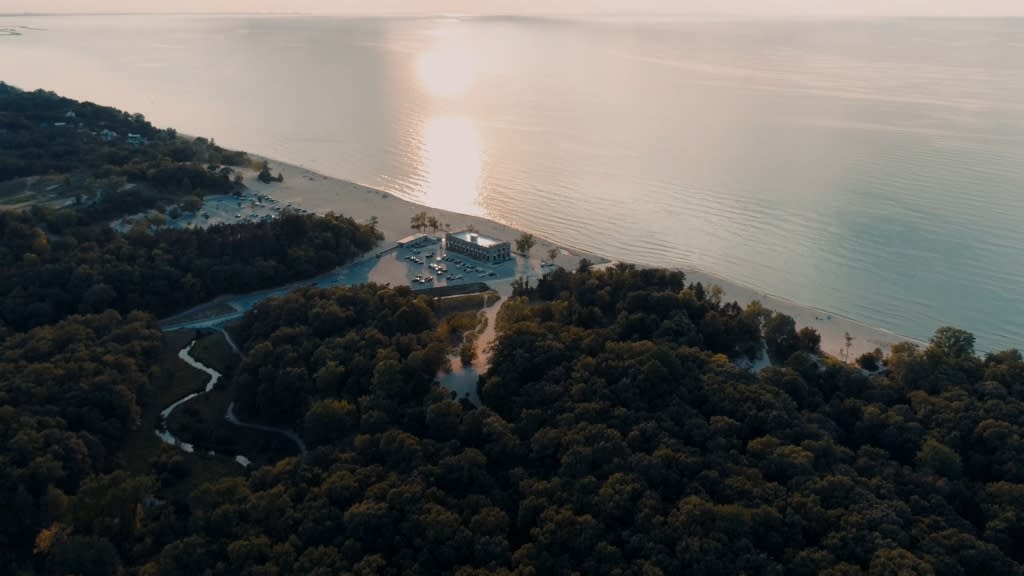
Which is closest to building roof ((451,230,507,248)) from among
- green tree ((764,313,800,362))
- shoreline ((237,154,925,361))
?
shoreline ((237,154,925,361))

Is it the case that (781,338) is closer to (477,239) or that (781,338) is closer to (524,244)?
(524,244)

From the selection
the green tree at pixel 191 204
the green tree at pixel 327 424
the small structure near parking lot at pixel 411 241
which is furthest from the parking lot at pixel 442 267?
the green tree at pixel 191 204

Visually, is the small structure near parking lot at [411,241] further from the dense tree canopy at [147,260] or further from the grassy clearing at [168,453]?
the grassy clearing at [168,453]

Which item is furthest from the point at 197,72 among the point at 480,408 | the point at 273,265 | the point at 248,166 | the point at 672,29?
the point at 672,29

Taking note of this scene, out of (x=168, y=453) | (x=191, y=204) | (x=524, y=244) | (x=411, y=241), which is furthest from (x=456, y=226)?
(x=168, y=453)

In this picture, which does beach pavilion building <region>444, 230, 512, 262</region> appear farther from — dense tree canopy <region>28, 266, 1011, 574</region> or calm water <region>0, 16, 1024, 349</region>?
dense tree canopy <region>28, 266, 1011, 574</region>

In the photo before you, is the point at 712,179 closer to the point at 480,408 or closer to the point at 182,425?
the point at 480,408
